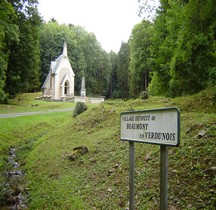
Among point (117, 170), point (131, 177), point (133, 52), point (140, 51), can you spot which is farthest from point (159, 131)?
point (133, 52)

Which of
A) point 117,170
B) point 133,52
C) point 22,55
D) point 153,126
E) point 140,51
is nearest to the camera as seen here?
point 153,126

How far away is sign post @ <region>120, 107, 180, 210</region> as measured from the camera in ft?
7.77

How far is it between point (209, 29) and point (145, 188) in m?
6.41

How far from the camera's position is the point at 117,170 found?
605 cm

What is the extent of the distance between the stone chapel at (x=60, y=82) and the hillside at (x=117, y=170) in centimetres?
3331

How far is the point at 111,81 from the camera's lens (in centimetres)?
→ 6353

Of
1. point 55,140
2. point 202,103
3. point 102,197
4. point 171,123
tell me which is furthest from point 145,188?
point 55,140

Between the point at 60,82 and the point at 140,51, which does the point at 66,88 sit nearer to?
the point at 60,82

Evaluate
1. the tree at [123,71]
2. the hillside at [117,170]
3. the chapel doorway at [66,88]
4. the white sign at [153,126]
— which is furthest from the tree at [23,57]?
the tree at [123,71]

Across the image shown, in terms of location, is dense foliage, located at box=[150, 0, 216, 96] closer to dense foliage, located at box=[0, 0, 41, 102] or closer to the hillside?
the hillside

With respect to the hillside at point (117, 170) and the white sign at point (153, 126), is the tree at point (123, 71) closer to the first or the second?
the hillside at point (117, 170)

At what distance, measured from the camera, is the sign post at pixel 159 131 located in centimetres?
237

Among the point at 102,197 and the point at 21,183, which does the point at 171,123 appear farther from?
the point at 21,183

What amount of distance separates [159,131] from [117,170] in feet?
12.5
